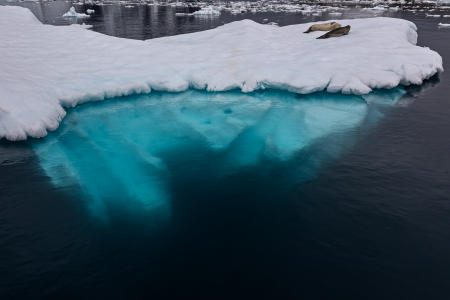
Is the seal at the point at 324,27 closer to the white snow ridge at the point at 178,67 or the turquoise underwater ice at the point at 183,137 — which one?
the white snow ridge at the point at 178,67

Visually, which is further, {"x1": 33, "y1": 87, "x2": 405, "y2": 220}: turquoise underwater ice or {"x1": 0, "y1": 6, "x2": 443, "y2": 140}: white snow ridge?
{"x1": 0, "y1": 6, "x2": 443, "y2": 140}: white snow ridge

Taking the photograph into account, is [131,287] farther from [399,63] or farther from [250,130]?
[399,63]

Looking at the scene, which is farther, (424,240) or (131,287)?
(424,240)

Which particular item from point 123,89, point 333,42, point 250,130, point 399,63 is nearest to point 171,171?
point 250,130

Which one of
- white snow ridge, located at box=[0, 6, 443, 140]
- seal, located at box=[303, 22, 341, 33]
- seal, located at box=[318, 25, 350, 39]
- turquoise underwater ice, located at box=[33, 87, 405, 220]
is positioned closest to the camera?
turquoise underwater ice, located at box=[33, 87, 405, 220]

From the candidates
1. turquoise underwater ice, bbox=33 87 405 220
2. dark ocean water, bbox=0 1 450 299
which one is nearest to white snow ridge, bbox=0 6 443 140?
turquoise underwater ice, bbox=33 87 405 220

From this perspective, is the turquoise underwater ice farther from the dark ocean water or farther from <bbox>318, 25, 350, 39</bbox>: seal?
<bbox>318, 25, 350, 39</bbox>: seal
